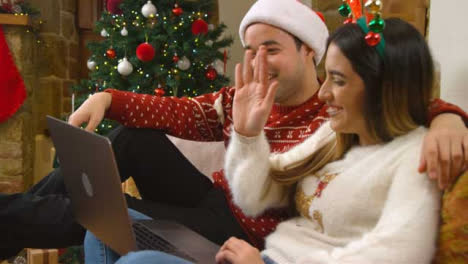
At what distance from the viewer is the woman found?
73 centimetres

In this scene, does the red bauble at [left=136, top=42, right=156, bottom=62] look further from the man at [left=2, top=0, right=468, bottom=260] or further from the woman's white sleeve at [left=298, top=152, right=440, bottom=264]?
the woman's white sleeve at [left=298, top=152, right=440, bottom=264]

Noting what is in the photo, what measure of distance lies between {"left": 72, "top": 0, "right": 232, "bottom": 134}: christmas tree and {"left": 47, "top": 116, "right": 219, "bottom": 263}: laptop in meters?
1.27

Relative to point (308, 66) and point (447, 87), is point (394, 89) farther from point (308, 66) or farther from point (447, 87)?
point (308, 66)

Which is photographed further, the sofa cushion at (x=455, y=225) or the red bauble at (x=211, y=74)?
the red bauble at (x=211, y=74)

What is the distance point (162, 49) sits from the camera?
7.99ft

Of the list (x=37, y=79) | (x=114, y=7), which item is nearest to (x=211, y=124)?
(x=114, y=7)

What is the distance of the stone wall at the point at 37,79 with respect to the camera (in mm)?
2977

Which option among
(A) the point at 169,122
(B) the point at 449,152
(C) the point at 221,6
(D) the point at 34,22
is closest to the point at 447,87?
(B) the point at 449,152

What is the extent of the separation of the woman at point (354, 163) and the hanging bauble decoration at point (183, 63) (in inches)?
53.1

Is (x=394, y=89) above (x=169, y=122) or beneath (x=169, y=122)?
above

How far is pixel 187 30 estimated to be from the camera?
2.44 metres

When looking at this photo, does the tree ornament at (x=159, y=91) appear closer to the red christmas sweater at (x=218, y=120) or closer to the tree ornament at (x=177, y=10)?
the tree ornament at (x=177, y=10)

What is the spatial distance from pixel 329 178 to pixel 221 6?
2.20 metres

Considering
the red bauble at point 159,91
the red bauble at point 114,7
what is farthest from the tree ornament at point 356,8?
the red bauble at point 114,7
